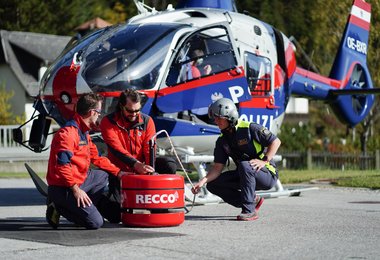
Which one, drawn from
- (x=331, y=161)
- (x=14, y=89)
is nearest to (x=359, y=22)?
(x=331, y=161)

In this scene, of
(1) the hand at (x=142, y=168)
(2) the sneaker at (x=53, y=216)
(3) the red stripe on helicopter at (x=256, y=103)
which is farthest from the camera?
(3) the red stripe on helicopter at (x=256, y=103)

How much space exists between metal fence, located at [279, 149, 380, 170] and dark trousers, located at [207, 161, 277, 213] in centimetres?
1621

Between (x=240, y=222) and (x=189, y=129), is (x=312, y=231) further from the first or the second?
(x=189, y=129)

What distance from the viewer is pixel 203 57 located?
13.1m

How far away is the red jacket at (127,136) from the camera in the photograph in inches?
416

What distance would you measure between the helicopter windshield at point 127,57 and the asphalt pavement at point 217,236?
6.33ft

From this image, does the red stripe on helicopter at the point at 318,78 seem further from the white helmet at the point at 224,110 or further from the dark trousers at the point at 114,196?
the dark trousers at the point at 114,196

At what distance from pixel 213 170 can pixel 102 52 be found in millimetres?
2833

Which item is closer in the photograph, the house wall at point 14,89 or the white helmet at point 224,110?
the white helmet at point 224,110

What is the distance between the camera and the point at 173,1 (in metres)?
37.5

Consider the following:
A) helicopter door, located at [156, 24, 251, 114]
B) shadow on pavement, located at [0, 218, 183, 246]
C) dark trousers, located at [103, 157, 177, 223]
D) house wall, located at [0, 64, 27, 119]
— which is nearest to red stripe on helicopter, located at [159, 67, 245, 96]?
helicopter door, located at [156, 24, 251, 114]

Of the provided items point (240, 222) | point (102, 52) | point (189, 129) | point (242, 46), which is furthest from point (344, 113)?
point (240, 222)

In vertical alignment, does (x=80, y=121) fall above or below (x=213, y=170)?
above

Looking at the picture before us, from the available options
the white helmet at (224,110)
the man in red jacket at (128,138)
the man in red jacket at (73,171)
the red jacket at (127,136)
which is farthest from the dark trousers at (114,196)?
the white helmet at (224,110)
